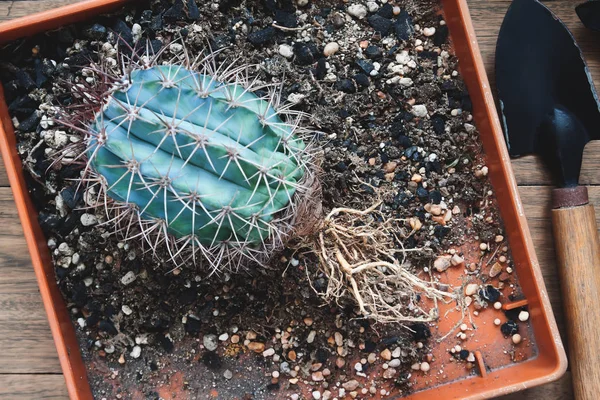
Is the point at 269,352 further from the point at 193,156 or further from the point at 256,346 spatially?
the point at 193,156

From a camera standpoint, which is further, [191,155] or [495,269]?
[495,269]

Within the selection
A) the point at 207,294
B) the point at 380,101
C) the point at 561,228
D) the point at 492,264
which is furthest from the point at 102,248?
the point at 561,228

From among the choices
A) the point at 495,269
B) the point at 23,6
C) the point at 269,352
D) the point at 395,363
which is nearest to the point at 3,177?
the point at 23,6

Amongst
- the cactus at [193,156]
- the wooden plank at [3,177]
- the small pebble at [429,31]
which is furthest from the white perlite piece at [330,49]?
the wooden plank at [3,177]

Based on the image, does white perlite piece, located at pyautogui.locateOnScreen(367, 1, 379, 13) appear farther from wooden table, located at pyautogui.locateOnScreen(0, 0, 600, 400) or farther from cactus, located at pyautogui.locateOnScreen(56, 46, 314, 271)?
wooden table, located at pyautogui.locateOnScreen(0, 0, 600, 400)

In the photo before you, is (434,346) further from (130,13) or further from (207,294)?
(130,13)

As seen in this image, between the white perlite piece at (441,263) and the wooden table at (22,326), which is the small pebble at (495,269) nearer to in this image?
the white perlite piece at (441,263)

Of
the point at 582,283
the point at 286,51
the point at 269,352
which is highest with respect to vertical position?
the point at 286,51
